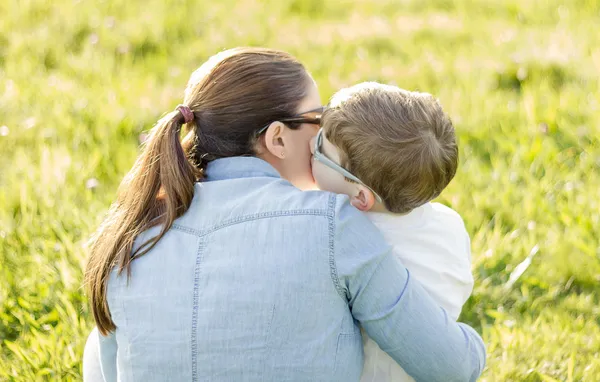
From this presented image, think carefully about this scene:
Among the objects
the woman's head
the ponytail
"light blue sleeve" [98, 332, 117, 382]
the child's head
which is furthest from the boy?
"light blue sleeve" [98, 332, 117, 382]

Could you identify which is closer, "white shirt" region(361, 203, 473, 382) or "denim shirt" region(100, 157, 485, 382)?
"denim shirt" region(100, 157, 485, 382)

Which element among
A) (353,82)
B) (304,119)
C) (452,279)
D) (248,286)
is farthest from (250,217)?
(353,82)

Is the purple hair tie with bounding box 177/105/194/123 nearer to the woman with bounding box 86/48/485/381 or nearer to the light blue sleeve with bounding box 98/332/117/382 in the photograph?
the woman with bounding box 86/48/485/381

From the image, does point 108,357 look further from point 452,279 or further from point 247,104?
point 452,279

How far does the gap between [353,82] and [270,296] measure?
2955 mm

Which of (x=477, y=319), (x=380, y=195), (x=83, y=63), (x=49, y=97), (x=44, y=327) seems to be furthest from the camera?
(x=83, y=63)

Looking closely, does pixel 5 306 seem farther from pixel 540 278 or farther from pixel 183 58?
pixel 183 58

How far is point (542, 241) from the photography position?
324 centimetres

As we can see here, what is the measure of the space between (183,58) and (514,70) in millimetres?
1897

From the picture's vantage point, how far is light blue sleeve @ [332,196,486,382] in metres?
1.72

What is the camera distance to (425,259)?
76.7 inches

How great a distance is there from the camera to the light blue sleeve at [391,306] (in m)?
1.72

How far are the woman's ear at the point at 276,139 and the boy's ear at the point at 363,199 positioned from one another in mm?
230

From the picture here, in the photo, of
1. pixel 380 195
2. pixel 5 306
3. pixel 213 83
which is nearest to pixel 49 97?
pixel 5 306
